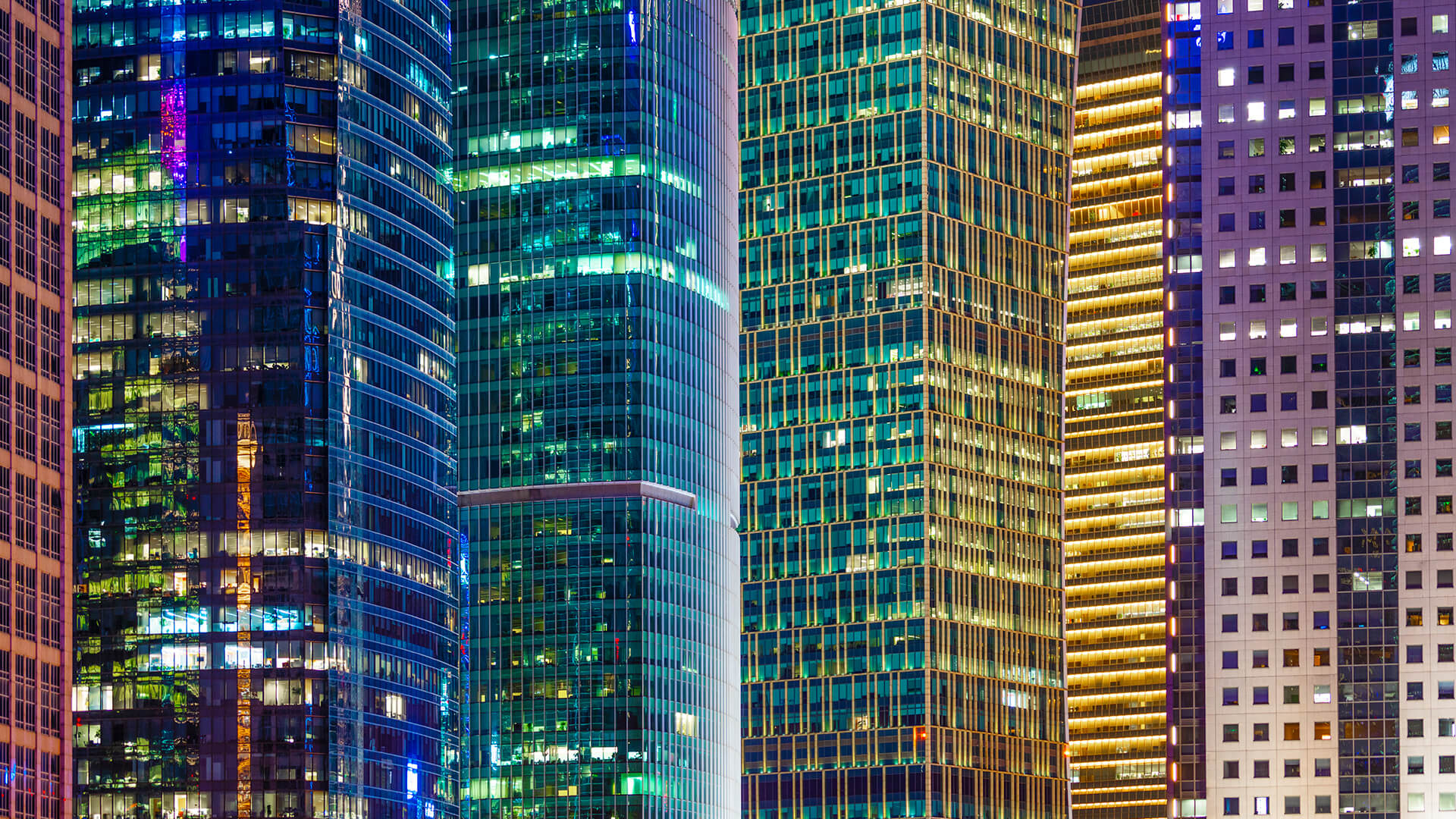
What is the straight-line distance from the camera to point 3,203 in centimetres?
19988

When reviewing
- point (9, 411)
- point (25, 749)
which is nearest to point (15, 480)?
point (9, 411)

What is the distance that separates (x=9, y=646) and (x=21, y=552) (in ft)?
22.5

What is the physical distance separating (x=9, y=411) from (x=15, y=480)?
4.76 meters

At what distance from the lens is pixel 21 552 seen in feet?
652

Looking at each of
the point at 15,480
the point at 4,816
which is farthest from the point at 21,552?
the point at 4,816

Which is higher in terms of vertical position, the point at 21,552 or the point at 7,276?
the point at 7,276

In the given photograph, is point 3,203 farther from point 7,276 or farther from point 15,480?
point 15,480

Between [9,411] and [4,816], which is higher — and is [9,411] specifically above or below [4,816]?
above

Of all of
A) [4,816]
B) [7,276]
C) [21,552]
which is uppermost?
[7,276]

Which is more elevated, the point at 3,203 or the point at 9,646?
the point at 3,203

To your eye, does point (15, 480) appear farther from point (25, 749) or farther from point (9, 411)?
point (25, 749)

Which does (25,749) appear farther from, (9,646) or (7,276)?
(7,276)

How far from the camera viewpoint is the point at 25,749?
19812 cm

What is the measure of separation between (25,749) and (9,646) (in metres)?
7.73
